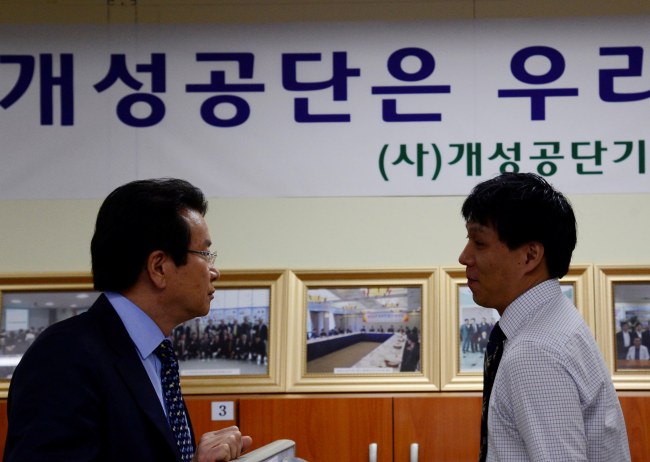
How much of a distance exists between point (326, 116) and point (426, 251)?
2.32 ft

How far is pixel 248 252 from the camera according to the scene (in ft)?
12.4

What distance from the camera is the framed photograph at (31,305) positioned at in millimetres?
3676

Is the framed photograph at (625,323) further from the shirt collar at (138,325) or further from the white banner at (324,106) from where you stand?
the shirt collar at (138,325)

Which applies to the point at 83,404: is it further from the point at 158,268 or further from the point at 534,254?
the point at 534,254

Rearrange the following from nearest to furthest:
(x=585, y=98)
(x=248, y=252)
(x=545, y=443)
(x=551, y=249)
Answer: (x=545, y=443) → (x=551, y=249) → (x=585, y=98) → (x=248, y=252)

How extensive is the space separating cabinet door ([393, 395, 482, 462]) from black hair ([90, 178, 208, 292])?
1860 millimetres

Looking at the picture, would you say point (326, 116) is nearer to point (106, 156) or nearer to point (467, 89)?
point (467, 89)

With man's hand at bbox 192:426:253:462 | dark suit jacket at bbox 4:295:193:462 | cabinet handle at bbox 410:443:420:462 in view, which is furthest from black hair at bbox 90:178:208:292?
cabinet handle at bbox 410:443:420:462

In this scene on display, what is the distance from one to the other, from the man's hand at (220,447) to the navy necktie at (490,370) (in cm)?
56

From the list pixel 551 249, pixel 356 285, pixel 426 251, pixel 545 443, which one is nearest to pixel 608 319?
pixel 426 251

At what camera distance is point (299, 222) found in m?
3.78

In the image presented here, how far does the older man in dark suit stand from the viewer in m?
1.58

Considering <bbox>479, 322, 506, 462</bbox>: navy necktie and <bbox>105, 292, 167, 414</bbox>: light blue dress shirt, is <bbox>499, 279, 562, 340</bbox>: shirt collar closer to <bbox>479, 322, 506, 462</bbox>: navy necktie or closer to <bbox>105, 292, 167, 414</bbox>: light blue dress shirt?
<bbox>479, 322, 506, 462</bbox>: navy necktie

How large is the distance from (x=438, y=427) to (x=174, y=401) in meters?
1.88
